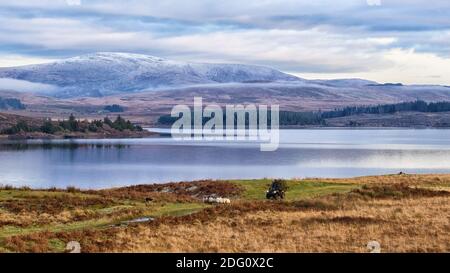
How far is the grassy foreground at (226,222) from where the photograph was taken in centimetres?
2669

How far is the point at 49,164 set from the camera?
4651 inches

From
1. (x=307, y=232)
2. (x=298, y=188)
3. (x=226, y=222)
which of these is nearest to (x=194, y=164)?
(x=298, y=188)

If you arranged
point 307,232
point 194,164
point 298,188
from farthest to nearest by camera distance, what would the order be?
point 194,164
point 298,188
point 307,232

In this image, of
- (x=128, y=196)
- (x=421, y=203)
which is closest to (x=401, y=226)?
(x=421, y=203)

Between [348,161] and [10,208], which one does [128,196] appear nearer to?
[10,208]

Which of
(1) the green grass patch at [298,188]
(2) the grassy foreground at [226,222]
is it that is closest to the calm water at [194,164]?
(1) the green grass patch at [298,188]

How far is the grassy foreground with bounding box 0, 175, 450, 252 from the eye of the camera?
26.7 m

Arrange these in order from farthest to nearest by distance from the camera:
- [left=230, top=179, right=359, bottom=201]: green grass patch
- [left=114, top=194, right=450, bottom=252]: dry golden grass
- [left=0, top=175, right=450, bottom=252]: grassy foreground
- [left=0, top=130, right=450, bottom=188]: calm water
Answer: [left=0, top=130, right=450, bottom=188]: calm water < [left=230, top=179, right=359, bottom=201]: green grass patch < [left=0, top=175, right=450, bottom=252]: grassy foreground < [left=114, top=194, right=450, bottom=252]: dry golden grass

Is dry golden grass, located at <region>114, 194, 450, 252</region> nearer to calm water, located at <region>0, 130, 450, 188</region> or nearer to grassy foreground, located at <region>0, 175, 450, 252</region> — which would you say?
grassy foreground, located at <region>0, 175, 450, 252</region>

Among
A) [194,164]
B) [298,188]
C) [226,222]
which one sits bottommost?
[194,164]

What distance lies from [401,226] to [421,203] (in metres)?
10.7

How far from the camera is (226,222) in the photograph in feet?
110

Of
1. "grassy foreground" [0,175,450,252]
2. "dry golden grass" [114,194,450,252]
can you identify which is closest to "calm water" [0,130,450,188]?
"grassy foreground" [0,175,450,252]

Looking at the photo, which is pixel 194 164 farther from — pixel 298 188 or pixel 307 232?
pixel 307 232
